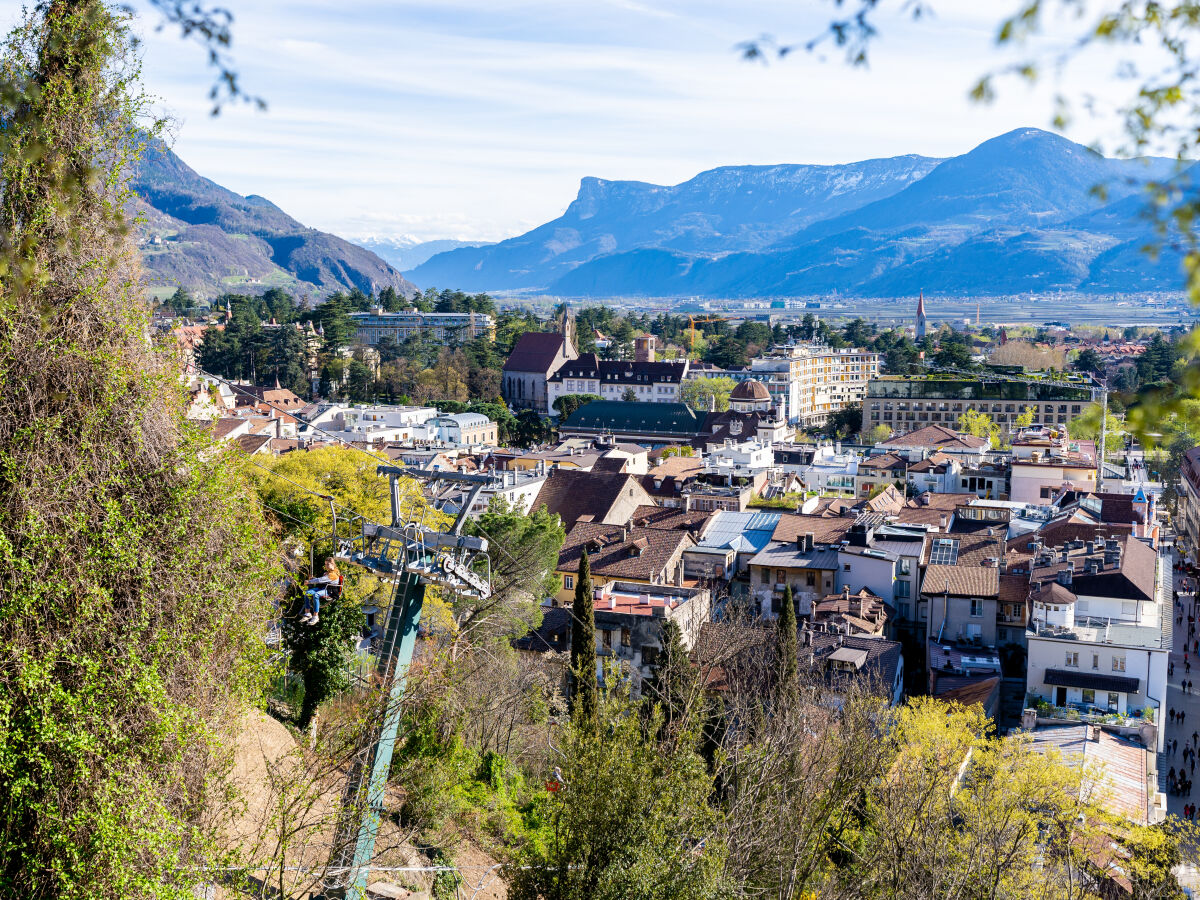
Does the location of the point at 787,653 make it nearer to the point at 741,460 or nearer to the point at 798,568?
the point at 798,568

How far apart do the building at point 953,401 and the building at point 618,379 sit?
49.4 feet

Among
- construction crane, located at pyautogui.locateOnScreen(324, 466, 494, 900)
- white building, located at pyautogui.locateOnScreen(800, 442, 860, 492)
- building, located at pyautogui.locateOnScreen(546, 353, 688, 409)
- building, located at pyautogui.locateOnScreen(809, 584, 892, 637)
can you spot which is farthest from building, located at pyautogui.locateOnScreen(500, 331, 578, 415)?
construction crane, located at pyautogui.locateOnScreen(324, 466, 494, 900)

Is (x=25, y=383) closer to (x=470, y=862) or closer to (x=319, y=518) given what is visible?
(x=470, y=862)

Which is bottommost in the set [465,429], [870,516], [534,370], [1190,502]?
[1190,502]

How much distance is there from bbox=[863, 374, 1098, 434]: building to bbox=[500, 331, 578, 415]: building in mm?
22756

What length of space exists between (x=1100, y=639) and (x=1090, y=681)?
36.5 inches

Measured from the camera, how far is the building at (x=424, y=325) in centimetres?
8219

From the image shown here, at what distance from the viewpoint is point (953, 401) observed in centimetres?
5928

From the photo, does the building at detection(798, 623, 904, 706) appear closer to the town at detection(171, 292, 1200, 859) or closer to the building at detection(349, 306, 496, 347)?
the town at detection(171, 292, 1200, 859)

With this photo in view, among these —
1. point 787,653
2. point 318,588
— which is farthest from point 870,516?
point 318,588

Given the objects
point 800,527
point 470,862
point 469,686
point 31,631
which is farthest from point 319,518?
point 800,527

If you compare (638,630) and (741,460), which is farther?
(741,460)

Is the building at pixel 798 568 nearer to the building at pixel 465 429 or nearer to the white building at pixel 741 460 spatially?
the white building at pixel 741 460

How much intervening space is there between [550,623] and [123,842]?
600 inches
